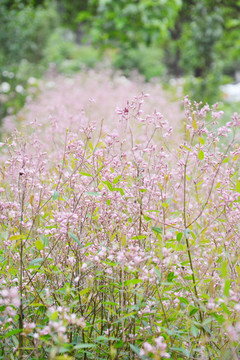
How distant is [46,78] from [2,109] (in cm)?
290

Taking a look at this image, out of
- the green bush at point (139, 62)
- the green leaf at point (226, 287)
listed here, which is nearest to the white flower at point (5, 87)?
the green bush at point (139, 62)

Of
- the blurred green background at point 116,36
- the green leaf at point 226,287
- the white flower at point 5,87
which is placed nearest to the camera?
the green leaf at point 226,287

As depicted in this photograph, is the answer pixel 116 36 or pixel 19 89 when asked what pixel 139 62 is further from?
pixel 19 89

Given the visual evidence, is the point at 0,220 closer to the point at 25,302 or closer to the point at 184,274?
the point at 25,302

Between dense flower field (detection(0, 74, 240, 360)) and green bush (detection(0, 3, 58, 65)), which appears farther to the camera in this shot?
green bush (detection(0, 3, 58, 65))

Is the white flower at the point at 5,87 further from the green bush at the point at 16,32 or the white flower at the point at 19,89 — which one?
the green bush at the point at 16,32

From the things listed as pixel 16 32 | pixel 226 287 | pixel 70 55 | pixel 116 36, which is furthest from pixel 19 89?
pixel 70 55

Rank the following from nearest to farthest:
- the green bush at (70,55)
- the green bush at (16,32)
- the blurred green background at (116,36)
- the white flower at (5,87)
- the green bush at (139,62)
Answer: the white flower at (5,87)
the blurred green background at (116,36)
the green bush at (16,32)
the green bush at (139,62)
the green bush at (70,55)

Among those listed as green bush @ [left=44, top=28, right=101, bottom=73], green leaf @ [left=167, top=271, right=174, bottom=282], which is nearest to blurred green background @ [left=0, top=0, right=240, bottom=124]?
green bush @ [left=44, top=28, right=101, bottom=73]

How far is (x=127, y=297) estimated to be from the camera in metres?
1.92

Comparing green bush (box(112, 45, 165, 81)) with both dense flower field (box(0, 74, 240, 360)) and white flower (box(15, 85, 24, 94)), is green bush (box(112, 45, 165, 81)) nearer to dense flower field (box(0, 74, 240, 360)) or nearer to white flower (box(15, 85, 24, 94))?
white flower (box(15, 85, 24, 94))

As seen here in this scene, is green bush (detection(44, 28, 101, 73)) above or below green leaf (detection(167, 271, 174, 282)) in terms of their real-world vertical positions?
above

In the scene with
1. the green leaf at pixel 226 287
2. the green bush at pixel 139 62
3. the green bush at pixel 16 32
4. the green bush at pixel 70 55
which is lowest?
the green leaf at pixel 226 287

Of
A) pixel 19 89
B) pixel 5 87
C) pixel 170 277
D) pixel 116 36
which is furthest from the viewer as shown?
pixel 116 36
